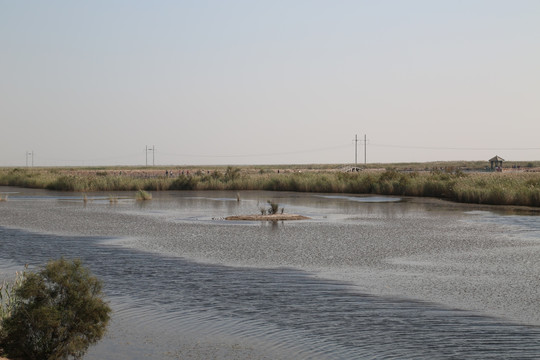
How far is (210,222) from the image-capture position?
31594 millimetres

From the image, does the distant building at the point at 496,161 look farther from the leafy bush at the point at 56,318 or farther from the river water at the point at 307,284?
the leafy bush at the point at 56,318

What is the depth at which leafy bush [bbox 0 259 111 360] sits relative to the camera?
30.2ft

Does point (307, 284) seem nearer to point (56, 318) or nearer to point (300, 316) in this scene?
point (300, 316)

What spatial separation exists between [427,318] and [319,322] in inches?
74.4

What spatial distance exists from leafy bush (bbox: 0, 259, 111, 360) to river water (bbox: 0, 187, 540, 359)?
0.63 m

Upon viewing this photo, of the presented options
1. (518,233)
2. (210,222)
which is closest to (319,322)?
(518,233)

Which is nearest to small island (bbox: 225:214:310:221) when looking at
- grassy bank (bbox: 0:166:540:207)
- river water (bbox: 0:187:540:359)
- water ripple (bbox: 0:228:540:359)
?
river water (bbox: 0:187:540:359)

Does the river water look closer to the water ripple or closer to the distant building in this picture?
the water ripple

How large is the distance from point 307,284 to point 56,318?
7120 mm

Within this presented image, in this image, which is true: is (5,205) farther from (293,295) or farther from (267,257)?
(293,295)

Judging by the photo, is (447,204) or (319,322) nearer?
(319,322)

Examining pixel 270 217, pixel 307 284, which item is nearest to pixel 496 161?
pixel 270 217

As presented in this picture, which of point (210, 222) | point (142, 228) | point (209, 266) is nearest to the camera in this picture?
point (209, 266)

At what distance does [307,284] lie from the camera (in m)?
15.3
